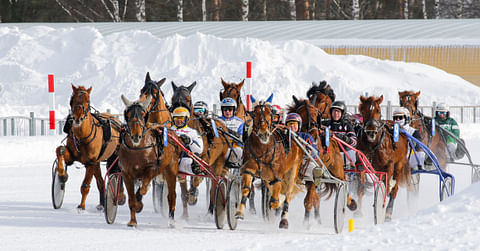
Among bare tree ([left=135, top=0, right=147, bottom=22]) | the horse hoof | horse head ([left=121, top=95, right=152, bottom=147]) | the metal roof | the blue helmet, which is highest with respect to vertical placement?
bare tree ([left=135, top=0, right=147, bottom=22])

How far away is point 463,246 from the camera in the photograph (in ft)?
24.5

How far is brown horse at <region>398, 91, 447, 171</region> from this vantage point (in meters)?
13.8

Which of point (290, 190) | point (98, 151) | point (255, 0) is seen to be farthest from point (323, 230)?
point (255, 0)

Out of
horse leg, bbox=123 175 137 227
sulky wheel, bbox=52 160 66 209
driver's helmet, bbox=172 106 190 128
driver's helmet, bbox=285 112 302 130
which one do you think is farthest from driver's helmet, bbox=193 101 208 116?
horse leg, bbox=123 175 137 227

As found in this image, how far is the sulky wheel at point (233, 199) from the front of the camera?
407 inches

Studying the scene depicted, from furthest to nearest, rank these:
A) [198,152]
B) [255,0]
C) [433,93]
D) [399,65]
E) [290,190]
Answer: [255,0] < [399,65] < [433,93] < [198,152] < [290,190]

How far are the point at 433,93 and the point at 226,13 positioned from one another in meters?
21.1

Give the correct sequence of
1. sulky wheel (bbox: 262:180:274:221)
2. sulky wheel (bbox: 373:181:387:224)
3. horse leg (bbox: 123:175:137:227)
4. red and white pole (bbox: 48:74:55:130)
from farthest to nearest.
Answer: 1. red and white pole (bbox: 48:74:55:130)
2. sulky wheel (bbox: 262:180:274:221)
3. sulky wheel (bbox: 373:181:387:224)
4. horse leg (bbox: 123:175:137:227)

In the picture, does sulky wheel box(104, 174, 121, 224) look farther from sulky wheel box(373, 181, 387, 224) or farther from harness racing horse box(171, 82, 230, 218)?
sulky wheel box(373, 181, 387, 224)

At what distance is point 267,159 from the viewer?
32.7 feet

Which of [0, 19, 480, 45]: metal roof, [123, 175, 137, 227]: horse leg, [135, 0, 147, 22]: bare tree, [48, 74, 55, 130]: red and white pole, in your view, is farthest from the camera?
[135, 0, 147, 22]: bare tree

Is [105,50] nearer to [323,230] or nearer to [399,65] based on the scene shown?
[399,65]

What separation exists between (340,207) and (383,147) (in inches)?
64.0

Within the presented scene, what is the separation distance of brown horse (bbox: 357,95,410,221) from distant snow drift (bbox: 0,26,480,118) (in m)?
13.1
